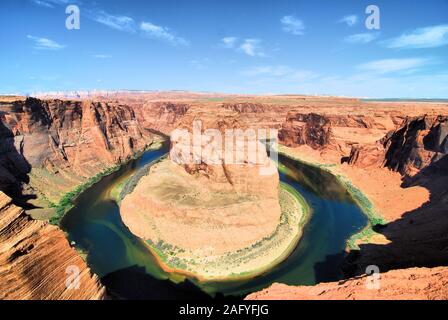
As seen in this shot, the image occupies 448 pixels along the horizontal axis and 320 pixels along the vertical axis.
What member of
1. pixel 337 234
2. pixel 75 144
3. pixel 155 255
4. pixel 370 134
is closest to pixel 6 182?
pixel 75 144

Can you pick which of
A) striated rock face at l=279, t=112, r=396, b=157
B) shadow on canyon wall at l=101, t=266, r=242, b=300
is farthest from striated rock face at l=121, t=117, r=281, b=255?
striated rock face at l=279, t=112, r=396, b=157

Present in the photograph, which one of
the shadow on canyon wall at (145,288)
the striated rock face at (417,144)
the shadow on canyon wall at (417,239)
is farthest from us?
the striated rock face at (417,144)

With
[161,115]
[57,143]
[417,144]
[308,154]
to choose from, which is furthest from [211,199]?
[161,115]

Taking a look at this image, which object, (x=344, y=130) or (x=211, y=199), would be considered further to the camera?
(x=344, y=130)

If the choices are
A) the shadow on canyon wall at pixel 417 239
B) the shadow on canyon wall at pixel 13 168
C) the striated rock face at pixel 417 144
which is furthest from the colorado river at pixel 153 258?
the striated rock face at pixel 417 144

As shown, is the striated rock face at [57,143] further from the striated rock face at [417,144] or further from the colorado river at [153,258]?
the striated rock face at [417,144]

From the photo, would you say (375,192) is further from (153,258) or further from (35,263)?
(35,263)

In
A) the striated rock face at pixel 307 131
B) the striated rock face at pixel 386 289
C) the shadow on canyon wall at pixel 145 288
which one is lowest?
the shadow on canyon wall at pixel 145 288
